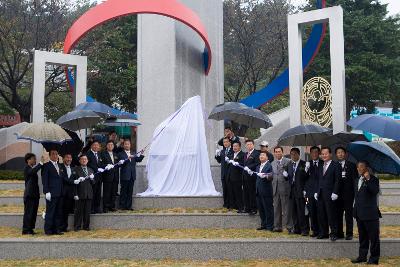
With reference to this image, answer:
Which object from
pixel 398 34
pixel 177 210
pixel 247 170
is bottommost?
pixel 177 210

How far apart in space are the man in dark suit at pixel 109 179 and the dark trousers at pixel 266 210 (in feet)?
8.95

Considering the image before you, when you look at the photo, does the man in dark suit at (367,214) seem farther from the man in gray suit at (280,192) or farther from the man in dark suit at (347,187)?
the man in gray suit at (280,192)

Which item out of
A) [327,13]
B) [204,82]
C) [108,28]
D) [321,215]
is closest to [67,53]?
[204,82]

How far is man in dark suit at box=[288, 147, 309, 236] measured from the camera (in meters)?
7.41

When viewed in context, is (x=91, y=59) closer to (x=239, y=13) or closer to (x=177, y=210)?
(x=239, y=13)

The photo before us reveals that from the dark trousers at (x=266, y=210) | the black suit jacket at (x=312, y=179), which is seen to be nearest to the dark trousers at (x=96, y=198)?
the dark trousers at (x=266, y=210)

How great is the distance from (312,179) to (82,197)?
378cm

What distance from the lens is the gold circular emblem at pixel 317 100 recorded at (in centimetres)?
1077

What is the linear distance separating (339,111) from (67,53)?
278 inches

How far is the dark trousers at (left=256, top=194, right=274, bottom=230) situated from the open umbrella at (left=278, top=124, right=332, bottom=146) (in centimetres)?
97

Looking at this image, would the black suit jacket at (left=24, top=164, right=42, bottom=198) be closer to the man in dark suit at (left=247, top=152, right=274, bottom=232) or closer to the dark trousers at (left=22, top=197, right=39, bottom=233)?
the dark trousers at (left=22, top=197, right=39, bottom=233)

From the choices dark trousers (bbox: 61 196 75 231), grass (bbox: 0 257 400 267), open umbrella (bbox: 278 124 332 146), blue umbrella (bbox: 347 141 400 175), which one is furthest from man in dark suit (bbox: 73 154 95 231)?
blue umbrella (bbox: 347 141 400 175)


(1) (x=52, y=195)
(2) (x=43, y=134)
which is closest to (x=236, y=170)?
(1) (x=52, y=195)

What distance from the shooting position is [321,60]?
78.0ft
